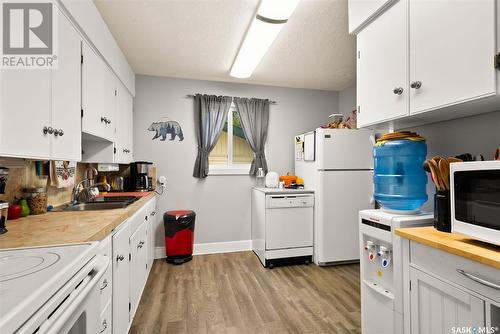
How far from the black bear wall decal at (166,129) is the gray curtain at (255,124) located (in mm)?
949

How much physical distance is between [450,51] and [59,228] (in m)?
2.15

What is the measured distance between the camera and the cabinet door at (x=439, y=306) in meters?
0.95

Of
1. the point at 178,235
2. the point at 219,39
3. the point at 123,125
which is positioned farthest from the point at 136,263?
the point at 219,39

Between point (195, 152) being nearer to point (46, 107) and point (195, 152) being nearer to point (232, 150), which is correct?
point (232, 150)

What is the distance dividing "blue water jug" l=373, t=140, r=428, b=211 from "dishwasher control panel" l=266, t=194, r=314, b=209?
4.88 feet

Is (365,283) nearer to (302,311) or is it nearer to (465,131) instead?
(302,311)

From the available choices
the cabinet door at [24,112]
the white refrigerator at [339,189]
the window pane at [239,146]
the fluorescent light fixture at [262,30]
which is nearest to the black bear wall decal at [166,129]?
the window pane at [239,146]

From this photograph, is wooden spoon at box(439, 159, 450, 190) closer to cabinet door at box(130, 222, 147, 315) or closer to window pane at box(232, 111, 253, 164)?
cabinet door at box(130, 222, 147, 315)

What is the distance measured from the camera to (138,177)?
303 centimetres

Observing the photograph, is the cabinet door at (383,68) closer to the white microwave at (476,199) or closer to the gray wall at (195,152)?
the white microwave at (476,199)

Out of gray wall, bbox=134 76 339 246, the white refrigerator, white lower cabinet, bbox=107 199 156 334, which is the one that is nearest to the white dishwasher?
the white refrigerator

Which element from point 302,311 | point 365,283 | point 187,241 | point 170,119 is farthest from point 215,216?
point 365,283

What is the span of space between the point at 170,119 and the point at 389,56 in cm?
285

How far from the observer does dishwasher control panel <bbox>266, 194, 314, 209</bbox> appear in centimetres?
305
